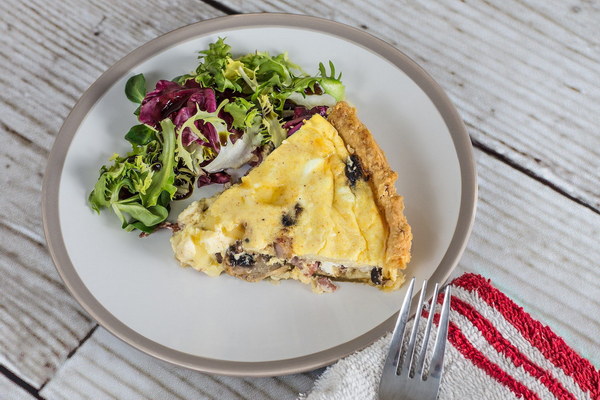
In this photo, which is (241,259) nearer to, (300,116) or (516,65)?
(300,116)

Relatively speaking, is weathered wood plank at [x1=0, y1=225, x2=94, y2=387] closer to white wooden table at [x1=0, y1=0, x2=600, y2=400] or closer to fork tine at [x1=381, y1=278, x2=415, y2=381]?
white wooden table at [x1=0, y1=0, x2=600, y2=400]

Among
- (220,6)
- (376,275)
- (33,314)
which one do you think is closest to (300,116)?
(376,275)

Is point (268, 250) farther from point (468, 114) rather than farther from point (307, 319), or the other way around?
point (468, 114)

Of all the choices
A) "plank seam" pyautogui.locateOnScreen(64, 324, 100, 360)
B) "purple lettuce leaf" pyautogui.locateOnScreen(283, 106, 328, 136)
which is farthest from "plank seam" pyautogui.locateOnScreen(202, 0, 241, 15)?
"plank seam" pyautogui.locateOnScreen(64, 324, 100, 360)

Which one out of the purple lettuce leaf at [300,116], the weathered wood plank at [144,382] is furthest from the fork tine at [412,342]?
the purple lettuce leaf at [300,116]

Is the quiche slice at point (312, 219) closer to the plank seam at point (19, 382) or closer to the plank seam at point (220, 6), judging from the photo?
the plank seam at point (19, 382)

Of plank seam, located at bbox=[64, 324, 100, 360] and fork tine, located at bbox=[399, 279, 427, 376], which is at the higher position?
fork tine, located at bbox=[399, 279, 427, 376]
